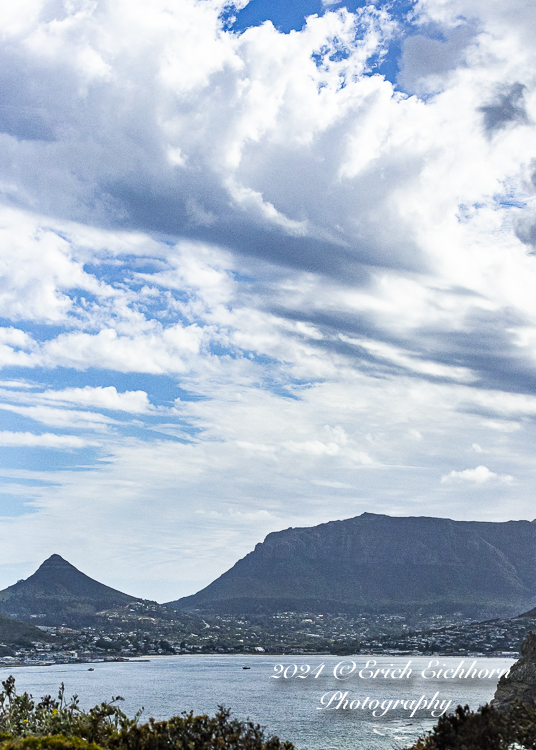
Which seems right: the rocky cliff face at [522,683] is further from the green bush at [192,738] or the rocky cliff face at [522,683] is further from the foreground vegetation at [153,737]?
the green bush at [192,738]

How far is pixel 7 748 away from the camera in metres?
21.1

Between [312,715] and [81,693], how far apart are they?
40379 mm

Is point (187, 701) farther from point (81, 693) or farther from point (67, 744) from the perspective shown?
point (67, 744)

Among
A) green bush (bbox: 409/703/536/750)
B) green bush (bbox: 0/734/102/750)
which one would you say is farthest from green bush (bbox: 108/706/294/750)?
green bush (bbox: 409/703/536/750)

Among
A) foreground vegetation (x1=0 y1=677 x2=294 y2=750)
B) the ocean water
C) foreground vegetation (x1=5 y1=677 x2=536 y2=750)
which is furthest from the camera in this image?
the ocean water

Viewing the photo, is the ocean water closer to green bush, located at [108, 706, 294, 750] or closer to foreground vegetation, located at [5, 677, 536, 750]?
foreground vegetation, located at [5, 677, 536, 750]

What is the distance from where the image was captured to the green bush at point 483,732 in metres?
24.2

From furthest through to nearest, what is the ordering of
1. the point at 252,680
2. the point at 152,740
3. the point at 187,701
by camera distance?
the point at 252,680 → the point at 187,701 → the point at 152,740

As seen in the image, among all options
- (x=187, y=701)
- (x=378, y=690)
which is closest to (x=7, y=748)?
(x=187, y=701)

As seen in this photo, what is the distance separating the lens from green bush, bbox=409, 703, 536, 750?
24.2 meters

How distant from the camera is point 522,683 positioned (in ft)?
206

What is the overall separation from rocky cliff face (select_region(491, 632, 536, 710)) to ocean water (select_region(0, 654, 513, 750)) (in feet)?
30.2

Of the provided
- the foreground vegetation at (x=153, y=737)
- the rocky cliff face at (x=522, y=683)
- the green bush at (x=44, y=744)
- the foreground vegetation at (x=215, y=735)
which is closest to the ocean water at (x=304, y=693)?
the rocky cliff face at (x=522, y=683)

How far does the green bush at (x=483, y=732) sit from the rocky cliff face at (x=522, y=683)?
3721 cm
